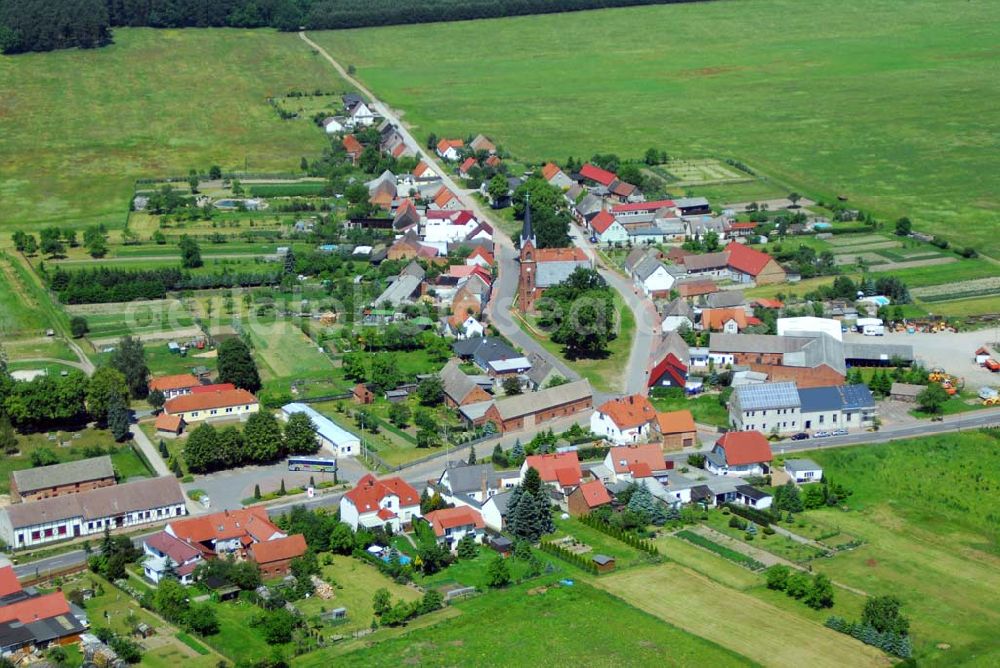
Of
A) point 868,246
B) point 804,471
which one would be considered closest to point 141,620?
point 804,471

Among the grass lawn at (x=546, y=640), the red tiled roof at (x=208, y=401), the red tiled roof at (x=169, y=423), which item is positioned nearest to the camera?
the grass lawn at (x=546, y=640)

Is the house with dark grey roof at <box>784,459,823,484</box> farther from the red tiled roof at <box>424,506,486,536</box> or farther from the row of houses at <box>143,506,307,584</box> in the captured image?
the row of houses at <box>143,506,307,584</box>

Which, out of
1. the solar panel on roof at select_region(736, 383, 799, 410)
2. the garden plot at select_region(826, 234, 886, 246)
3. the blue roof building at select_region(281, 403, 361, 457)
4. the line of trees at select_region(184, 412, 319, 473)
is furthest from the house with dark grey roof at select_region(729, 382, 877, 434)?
the garden plot at select_region(826, 234, 886, 246)

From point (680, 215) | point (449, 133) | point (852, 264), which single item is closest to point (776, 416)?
point (852, 264)

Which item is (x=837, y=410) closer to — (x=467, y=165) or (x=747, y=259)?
(x=747, y=259)

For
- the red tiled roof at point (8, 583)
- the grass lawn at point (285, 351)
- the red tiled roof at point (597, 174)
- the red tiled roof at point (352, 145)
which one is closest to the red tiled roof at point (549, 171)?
the red tiled roof at point (597, 174)

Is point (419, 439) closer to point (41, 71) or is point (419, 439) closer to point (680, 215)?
point (680, 215)

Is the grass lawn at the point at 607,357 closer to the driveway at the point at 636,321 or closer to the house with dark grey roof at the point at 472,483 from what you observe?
the driveway at the point at 636,321
